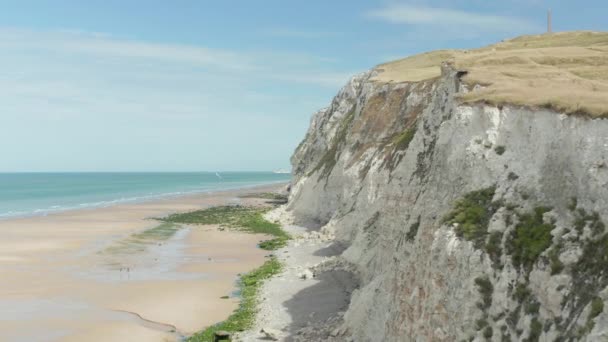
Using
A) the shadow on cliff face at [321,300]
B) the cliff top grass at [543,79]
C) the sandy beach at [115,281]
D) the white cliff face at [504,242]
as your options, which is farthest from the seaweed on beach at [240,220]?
the white cliff face at [504,242]

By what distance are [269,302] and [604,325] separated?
24.2 m

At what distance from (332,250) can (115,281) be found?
1810cm

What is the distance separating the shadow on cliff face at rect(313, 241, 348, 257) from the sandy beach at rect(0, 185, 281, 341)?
566 centimetres

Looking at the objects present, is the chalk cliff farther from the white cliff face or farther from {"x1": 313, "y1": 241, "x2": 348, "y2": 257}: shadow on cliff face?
{"x1": 313, "y1": 241, "x2": 348, "y2": 257}: shadow on cliff face

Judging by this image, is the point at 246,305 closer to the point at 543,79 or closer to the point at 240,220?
the point at 543,79

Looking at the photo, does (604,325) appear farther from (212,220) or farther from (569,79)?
(212,220)

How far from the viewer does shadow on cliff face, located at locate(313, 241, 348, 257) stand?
4875cm

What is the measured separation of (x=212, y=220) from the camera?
280 ft

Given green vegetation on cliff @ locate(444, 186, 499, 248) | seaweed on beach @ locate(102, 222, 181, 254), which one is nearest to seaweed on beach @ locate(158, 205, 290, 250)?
seaweed on beach @ locate(102, 222, 181, 254)

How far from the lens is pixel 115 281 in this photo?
4369cm

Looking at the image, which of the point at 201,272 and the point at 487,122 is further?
the point at 201,272

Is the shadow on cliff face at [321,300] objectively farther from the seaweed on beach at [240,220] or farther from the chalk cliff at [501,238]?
the seaweed on beach at [240,220]

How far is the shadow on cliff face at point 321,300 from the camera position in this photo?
30328mm

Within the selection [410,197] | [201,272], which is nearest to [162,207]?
[201,272]
